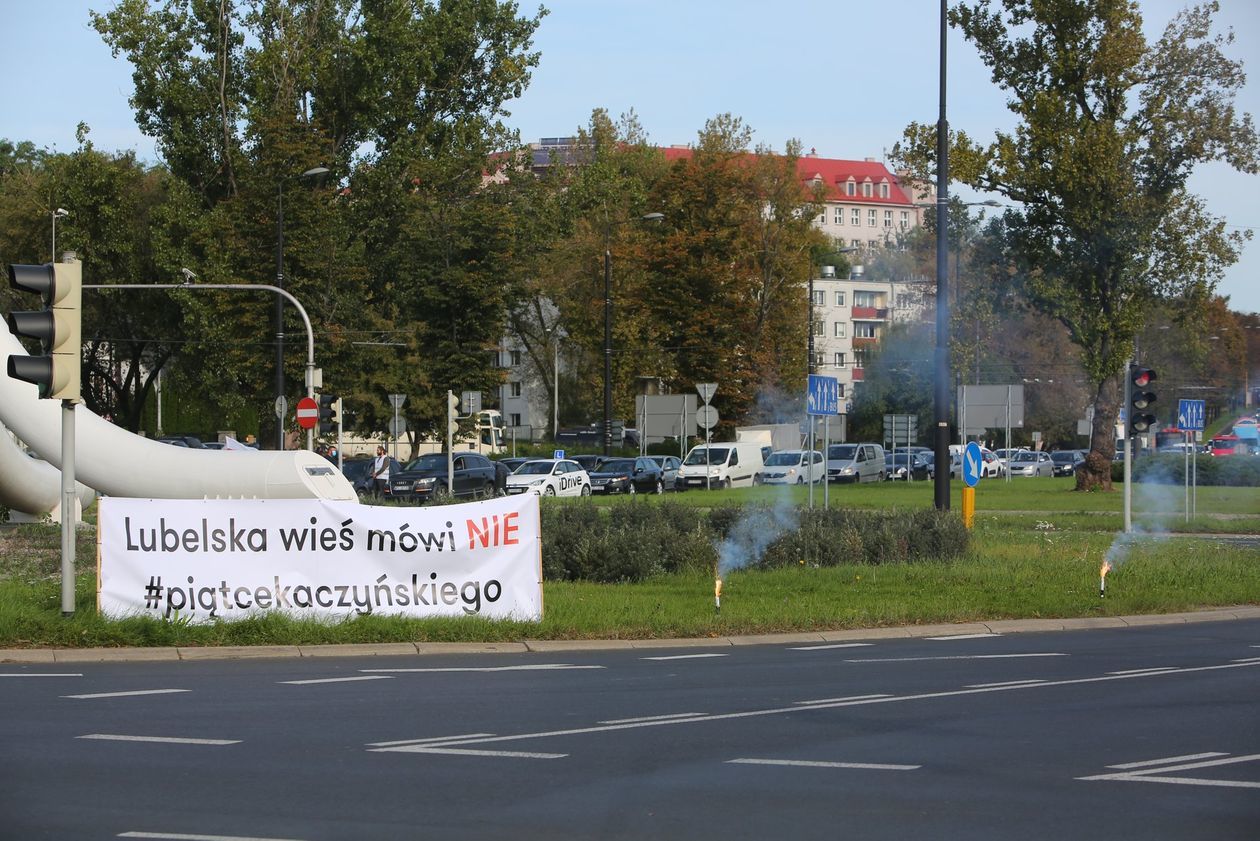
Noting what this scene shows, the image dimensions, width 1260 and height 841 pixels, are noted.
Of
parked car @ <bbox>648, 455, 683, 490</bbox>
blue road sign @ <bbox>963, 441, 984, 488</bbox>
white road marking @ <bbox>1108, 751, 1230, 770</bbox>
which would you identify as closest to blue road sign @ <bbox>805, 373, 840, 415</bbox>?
blue road sign @ <bbox>963, 441, 984, 488</bbox>

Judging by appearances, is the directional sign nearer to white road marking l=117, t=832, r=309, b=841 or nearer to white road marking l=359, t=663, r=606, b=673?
white road marking l=359, t=663, r=606, b=673

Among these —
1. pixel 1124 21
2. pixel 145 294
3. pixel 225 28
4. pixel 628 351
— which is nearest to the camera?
pixel 1124 21

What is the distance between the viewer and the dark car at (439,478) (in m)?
46.2

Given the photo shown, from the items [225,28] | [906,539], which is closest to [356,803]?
[906,539]

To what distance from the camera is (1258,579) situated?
827 inches

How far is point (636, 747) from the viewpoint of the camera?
31.1 feet

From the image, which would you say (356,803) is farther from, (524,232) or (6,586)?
(524,232)

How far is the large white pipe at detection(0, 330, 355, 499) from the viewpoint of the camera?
92.7 ft

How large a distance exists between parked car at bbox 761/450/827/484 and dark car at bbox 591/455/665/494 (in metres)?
4.22

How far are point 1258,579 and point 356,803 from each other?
16606mm

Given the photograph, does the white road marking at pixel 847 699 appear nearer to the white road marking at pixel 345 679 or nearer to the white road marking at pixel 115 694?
the white road marking at pixel 345 679

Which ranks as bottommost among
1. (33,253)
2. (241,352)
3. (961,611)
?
(961,611)

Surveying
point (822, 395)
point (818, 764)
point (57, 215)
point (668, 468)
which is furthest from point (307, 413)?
point (818, 764)

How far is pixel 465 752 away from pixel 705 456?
148 ft
